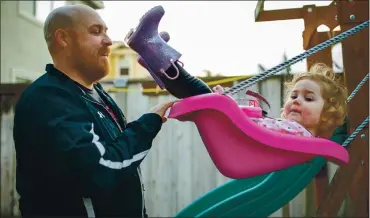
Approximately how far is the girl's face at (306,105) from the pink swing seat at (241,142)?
0.71ft

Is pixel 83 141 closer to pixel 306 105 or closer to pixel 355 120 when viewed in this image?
pixel 306 105

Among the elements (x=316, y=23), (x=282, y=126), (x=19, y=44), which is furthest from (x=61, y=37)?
(x=19, y=44)

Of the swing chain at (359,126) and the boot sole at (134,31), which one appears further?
the swing chain at (359,126)

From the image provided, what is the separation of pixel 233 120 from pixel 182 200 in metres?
1.95

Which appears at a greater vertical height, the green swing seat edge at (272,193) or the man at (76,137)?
the man at (76,137)

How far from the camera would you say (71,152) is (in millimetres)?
894

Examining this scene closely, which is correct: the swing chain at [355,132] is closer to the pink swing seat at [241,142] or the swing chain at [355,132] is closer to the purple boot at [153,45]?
the pink swing seat at [241,142]

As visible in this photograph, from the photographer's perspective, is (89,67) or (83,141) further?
(89,67)

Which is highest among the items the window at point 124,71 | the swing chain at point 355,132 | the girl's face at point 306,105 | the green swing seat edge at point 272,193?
the girl's face at point 306,105

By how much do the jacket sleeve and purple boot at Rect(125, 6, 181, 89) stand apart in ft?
0.48

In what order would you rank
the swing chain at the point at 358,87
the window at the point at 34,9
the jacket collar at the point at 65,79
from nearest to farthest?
the jacket collar at the point at 65,79, the swing chain at the point at 358,87, the window at the point at 34,9

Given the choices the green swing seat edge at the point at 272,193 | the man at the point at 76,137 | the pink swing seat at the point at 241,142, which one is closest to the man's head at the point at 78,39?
the man at the point at 76,137

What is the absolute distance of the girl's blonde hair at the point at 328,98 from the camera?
51.1 inches

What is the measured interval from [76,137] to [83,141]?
0.02 m
